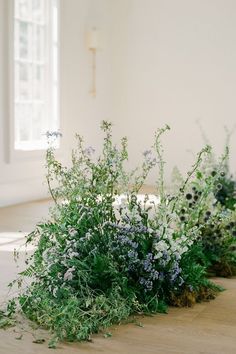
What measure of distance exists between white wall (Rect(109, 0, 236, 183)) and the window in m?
1.34

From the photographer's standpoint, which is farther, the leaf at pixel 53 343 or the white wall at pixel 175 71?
→ the white wall at pixel 175 71

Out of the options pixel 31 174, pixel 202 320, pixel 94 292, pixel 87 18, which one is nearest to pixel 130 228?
pixel 94 292

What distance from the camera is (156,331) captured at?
2.67 metres

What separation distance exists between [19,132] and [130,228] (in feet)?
13.4

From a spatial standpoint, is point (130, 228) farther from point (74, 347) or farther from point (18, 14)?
point (18, 14)

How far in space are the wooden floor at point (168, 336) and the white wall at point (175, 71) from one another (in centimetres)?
495

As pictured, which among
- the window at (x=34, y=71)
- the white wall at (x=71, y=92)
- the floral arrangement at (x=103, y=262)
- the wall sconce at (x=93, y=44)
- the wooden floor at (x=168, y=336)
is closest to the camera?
the wooden floor at (x=168, y=336)

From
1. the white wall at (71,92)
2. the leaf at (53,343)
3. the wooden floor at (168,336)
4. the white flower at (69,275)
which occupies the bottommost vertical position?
the wooden floor at (168,336)

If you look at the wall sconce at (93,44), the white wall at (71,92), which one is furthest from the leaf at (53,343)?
the wall sconce at (93,44)

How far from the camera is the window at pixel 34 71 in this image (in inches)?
265

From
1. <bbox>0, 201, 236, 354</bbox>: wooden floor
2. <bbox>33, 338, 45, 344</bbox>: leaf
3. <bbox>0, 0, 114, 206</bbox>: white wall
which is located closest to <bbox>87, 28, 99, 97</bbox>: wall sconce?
<bbox>0, 0, 114, 206</bbox>: white wall

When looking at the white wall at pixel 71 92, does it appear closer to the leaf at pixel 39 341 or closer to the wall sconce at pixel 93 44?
the wall sconce at pixel 93 44

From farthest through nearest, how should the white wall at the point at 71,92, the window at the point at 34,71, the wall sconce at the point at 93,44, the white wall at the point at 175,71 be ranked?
the white wall at the point at 175,71 < the wall sconce at the point at 93,44 < the window at the point at 34,71 < the white wall at the point at 71,92

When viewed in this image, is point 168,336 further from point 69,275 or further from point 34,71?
point 34,71
